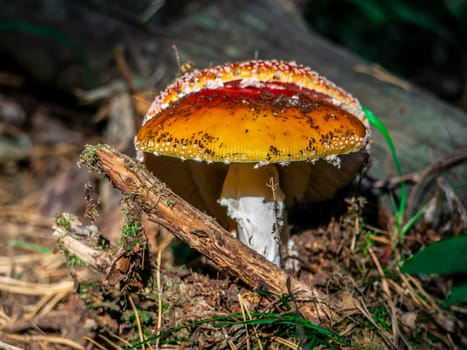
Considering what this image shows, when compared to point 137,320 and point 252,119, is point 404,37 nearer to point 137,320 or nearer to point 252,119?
point 252,119

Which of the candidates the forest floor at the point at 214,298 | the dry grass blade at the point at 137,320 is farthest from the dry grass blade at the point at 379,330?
the dry grass blade at the point at 137,320

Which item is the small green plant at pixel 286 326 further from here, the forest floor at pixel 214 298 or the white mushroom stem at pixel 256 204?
the white mushroom stem at pixel 256 204

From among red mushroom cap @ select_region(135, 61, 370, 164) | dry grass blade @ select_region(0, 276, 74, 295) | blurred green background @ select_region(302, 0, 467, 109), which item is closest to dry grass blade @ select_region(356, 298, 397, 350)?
red mushroom cap @ select_region(135, 61, 370, 164)

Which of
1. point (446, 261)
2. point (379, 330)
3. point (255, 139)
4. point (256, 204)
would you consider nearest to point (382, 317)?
point (379, 330)

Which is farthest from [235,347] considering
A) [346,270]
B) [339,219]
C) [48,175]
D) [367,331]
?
[48,175]

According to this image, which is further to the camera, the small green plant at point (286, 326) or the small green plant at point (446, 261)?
the small green plant at point (286, 326)

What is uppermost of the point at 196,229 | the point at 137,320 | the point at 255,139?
the point at 255,139
